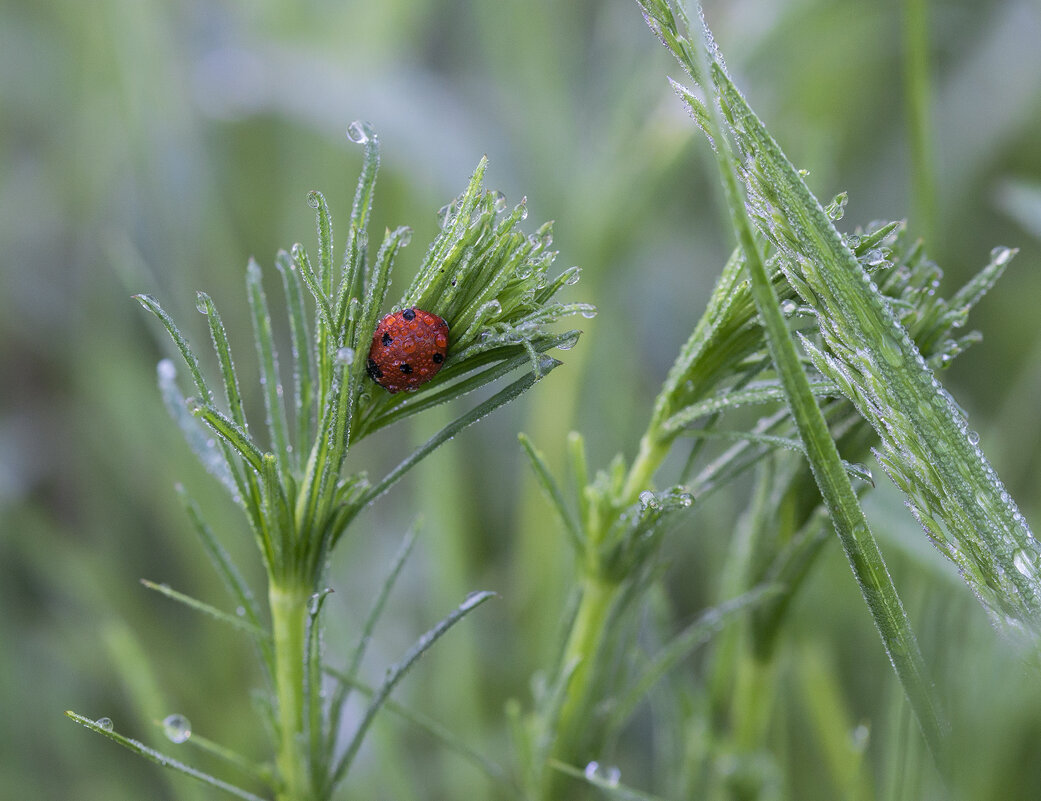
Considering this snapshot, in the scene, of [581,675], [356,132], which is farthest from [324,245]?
[581,675]

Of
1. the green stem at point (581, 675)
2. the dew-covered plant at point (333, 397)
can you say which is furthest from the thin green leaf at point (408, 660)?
the green stem at point (581, 675)

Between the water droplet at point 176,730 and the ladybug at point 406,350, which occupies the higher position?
the ladybug at point 406,350

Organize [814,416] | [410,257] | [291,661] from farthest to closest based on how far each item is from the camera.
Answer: [410,257] < [291,661] < [814,416]

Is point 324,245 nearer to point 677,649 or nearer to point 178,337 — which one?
point 178,337

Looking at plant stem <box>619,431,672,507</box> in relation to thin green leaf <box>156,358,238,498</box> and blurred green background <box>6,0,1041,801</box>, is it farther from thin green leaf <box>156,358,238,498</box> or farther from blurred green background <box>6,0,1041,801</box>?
blurred green background <box>6,0,1041,801</box>

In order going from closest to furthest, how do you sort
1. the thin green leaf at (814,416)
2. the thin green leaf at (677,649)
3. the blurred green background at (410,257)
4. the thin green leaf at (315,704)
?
the thin green leaf at (814,416) → the thin green leaf at (315,704) → the thin green leaf at (677,649) → the blurred green background at (410,257)

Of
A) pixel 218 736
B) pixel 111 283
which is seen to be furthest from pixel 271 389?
pixel 111 283

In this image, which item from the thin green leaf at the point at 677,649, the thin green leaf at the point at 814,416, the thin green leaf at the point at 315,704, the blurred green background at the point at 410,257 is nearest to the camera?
the thin green leaf at the point at 814,416

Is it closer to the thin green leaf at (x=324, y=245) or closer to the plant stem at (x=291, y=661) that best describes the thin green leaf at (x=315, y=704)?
the plant stem at (x=291, y=661)

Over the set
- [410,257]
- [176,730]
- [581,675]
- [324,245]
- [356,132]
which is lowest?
[176,730]
